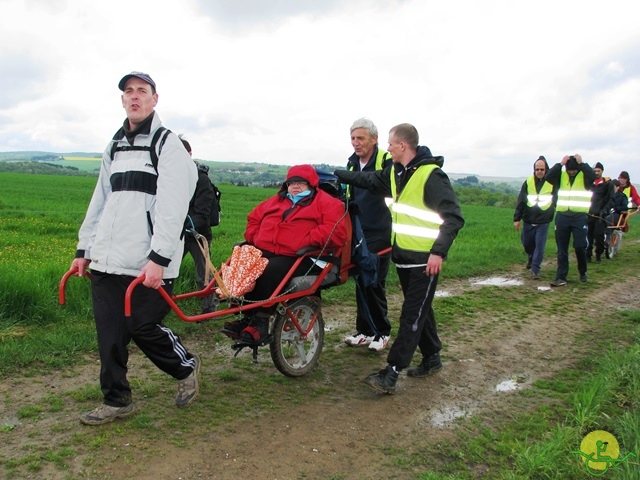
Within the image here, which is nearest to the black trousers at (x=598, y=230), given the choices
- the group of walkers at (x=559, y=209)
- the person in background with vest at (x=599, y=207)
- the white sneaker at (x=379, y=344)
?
the person in background with vest at (x=599, y=207)

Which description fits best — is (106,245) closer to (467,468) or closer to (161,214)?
(161,214)

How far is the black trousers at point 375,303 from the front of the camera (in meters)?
5.55

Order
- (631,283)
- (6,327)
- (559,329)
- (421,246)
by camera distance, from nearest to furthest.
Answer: (421,246) < (6,327) < (559,329) < (631,283)

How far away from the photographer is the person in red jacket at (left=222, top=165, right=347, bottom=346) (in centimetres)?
445

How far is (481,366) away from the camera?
17.2 ft

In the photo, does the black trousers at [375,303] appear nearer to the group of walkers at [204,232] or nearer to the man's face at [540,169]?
the group of walkers at [204,232]

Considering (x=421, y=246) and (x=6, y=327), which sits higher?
(x=421, y=246)

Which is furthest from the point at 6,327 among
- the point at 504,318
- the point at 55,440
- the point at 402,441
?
the point at 504,318

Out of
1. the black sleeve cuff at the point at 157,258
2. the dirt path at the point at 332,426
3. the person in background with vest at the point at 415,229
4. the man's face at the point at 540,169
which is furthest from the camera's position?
the man's face at the point at 540,169

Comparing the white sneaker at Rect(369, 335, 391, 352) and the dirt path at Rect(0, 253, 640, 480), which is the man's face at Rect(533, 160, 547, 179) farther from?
the white sneaker at Rect(369, 335, 391, 352)

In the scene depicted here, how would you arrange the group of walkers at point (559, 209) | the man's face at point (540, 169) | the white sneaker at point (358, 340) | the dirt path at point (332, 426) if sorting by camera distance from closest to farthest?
the dirt path at point (332, 426) < the white sneaker at point (358, 340) < the group of walkers at point (559, 209) < the man's face at point (540, 169)

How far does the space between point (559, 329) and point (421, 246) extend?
3.09m

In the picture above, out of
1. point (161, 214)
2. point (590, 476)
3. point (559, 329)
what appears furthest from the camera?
point (559, 329)

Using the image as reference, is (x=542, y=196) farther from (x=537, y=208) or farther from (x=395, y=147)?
(x=395, y=147)
